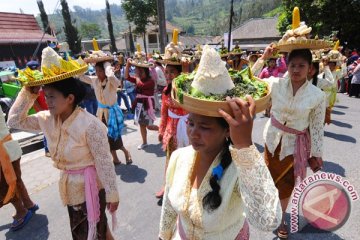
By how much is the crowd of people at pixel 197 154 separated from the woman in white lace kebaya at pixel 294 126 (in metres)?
0.01

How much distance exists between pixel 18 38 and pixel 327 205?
75.6 feet

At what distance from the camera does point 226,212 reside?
5.02 feet

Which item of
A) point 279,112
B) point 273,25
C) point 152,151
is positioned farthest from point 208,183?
point 273,25

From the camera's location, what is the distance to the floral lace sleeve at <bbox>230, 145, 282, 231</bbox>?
1.21 meters

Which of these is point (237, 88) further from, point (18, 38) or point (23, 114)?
point (18, 38)

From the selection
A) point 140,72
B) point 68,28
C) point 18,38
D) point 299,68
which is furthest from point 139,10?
point 299,68

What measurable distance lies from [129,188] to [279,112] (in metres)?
2.57

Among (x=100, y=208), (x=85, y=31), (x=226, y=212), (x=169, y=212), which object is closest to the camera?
(x=226, y=212)

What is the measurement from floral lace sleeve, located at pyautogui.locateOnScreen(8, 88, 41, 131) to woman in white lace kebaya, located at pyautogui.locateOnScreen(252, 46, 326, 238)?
7.70ft

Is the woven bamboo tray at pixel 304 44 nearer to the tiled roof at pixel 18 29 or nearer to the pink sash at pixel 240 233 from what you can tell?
the pink sash at pixel 240 233

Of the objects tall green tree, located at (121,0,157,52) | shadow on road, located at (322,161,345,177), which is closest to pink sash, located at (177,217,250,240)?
shadow on road, located at (322,161,345,177)

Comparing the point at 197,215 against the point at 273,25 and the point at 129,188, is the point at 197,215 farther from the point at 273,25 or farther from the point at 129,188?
the point at 273,25

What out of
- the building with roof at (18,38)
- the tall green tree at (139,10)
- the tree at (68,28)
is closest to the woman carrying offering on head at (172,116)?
the building with roof at (18,38)

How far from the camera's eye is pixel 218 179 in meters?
1.53
